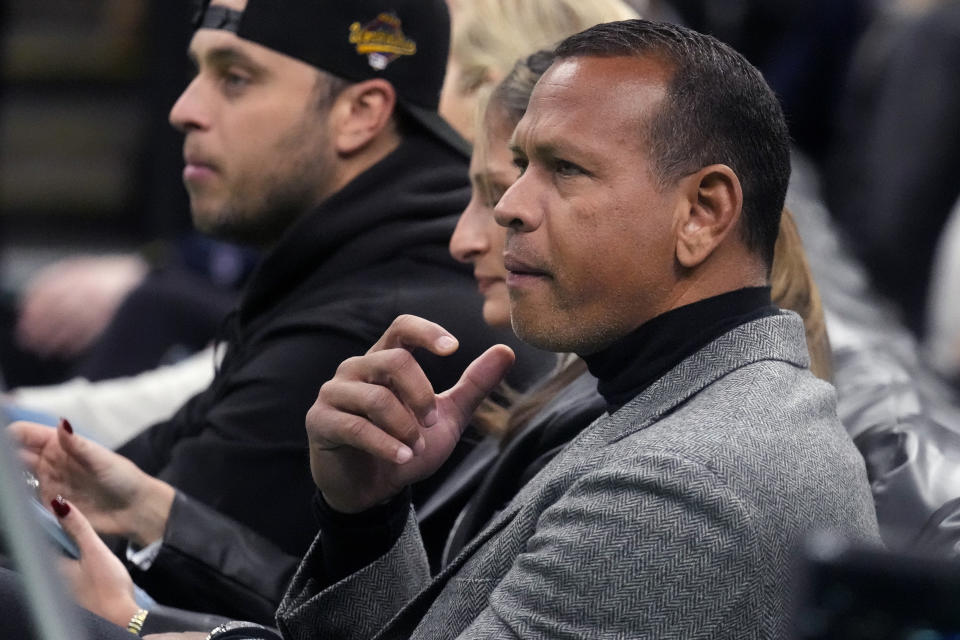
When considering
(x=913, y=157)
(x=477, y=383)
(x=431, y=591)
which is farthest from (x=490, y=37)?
(x=913, y=157)

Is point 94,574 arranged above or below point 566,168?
below

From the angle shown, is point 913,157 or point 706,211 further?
point 913,157

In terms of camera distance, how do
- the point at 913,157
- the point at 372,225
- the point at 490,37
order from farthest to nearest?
1. the point at 913,157
2. the point at 490,37
3. the point at 372,225

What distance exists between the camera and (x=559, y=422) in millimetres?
2477

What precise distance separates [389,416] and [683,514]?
0.46 m

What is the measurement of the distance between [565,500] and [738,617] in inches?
9.1

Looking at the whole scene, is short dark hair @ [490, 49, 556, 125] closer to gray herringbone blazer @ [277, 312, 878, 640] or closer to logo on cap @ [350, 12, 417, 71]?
logo on cap @ [350, 12, 417, 71]

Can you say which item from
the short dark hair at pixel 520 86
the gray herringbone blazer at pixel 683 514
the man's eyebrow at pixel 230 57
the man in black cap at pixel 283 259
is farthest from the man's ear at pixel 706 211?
the man's eyebrow at pixel 230 57

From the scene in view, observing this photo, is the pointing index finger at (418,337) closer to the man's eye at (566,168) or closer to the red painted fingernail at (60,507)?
the man's eye at (566,168)

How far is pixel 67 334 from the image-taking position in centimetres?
514

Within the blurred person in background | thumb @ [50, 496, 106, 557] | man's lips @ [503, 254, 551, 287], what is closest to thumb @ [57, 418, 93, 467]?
thumb @ [50, 496, 106, 557]

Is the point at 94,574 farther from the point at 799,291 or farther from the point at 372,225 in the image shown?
the point at 799,291

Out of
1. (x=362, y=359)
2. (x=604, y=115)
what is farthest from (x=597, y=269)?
(x=362, y=359)

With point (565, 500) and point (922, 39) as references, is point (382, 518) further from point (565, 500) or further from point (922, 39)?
point (922, 39)
